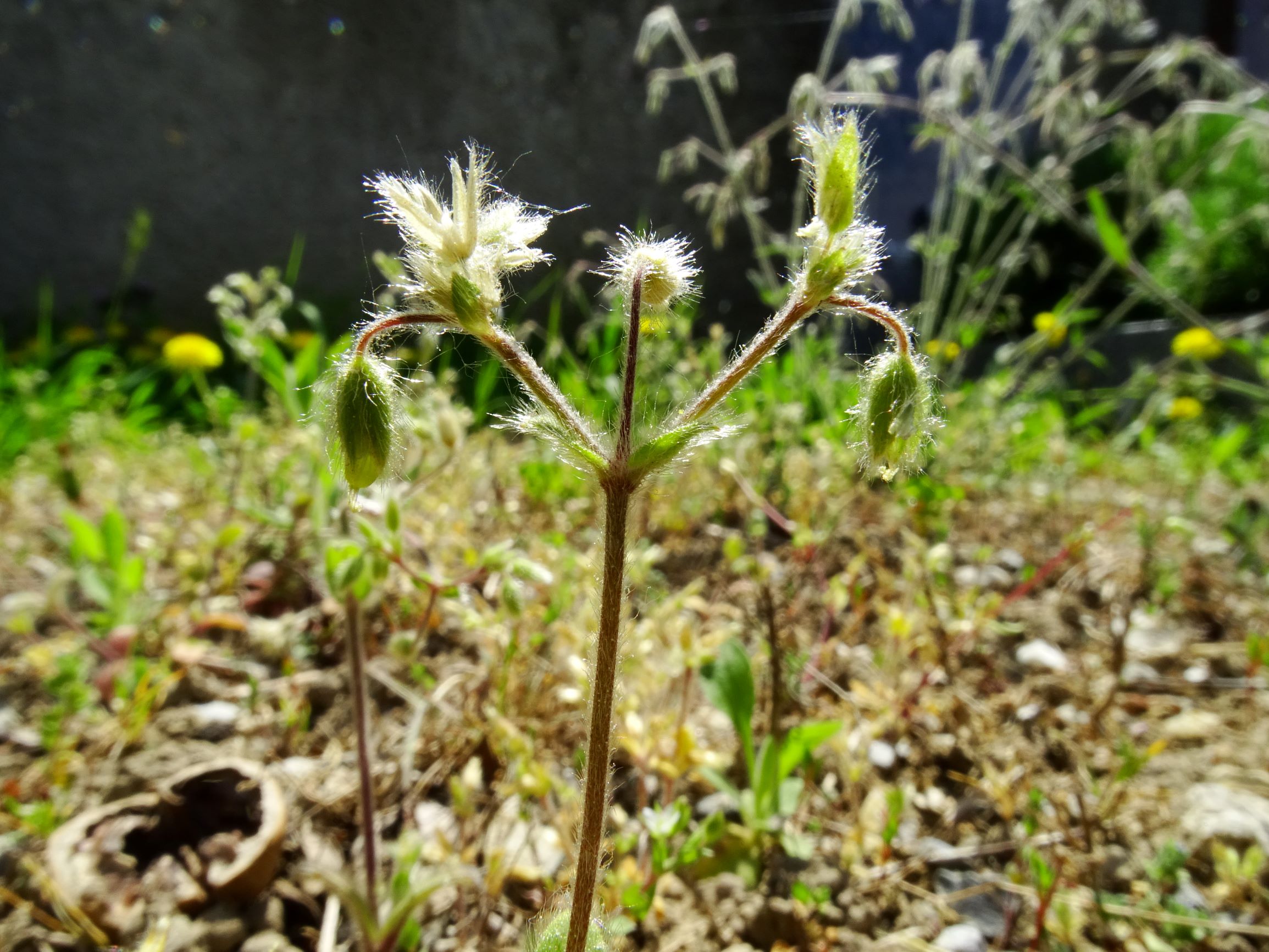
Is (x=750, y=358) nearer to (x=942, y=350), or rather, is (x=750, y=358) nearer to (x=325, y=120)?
A: (x=942, y=350)

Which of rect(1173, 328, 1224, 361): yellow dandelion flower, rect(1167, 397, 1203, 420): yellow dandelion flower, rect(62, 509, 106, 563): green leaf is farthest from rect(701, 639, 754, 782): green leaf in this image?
rect(1167, 397, 1203, 420): yellow dandelion flower

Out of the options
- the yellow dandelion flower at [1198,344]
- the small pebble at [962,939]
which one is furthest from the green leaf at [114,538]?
the yellow dandelion flower at [1198,344]

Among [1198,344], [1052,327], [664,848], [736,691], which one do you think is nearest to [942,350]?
[1052,327]

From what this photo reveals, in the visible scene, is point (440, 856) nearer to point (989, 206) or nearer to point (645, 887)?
point (645, 887)

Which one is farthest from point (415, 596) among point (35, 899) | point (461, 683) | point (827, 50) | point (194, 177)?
point (194, 177)

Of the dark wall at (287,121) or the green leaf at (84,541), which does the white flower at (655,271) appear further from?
the dark wall at (287,121)

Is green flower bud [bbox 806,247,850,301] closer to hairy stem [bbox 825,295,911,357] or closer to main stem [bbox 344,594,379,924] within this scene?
hairy stem [bbox 825,295,911,357]
